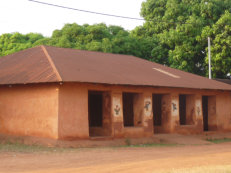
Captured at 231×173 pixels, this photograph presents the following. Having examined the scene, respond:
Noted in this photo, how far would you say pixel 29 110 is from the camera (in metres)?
14.7

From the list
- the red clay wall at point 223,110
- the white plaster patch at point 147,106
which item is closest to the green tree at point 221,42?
the red clay wall at point 223,110

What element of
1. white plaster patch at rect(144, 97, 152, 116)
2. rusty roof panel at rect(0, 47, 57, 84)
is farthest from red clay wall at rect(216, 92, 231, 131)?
rusty roof panel at rect(0, 47, 57, 84)

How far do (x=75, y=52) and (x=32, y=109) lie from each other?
4.79m

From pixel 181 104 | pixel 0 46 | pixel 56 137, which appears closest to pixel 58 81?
pixel 56 137

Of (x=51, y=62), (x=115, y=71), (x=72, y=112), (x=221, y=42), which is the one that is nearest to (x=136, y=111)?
(x=115, y=71)

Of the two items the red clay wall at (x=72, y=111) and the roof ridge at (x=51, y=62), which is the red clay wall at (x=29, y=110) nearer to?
the red clay wall at (x=72, y=111)

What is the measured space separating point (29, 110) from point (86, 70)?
112 inches

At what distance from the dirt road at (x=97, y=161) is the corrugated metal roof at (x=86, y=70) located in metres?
3.04

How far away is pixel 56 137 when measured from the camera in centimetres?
1352

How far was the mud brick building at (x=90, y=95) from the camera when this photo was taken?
13.9 m

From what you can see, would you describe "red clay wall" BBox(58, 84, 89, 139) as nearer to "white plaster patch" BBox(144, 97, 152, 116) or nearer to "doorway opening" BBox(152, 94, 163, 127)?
"white plaster patch" BBox(144, 97, 152, 116)

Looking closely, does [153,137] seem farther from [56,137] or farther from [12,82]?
[12,82]

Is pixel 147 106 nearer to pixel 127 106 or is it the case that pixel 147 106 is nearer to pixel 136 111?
pixel 136 111

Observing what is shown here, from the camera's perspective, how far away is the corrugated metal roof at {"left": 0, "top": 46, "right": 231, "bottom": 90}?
563 inches
